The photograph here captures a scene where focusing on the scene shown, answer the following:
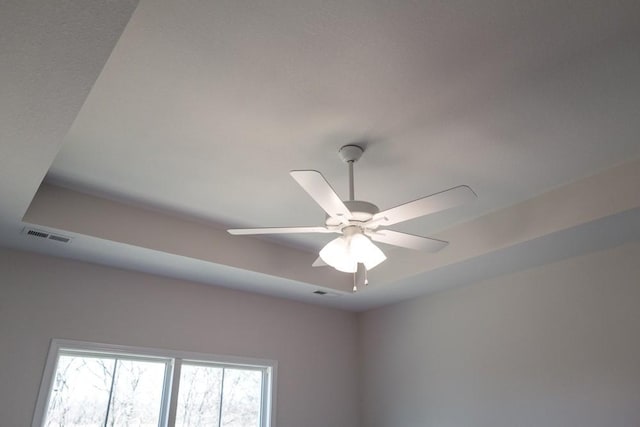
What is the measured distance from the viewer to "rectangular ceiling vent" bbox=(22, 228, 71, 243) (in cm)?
284

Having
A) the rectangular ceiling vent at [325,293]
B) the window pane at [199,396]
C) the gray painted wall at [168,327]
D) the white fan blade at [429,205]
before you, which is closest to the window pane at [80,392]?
the gray painted wall at [168,327]

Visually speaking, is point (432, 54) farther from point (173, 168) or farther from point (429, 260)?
point (429, 260)

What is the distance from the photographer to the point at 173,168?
105 inches

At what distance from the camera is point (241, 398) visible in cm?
381

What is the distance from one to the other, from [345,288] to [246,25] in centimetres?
266

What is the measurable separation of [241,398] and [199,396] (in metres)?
0.36

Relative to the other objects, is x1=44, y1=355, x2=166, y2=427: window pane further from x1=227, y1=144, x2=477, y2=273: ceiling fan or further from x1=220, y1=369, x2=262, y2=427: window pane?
x1=227, y1=144, x2=477, y2=273: ceiling fan

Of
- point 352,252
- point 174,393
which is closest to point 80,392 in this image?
point 174,393

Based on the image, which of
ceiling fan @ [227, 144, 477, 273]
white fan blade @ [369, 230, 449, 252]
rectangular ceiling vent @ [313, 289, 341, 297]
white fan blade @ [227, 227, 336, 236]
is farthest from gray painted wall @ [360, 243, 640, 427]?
white fan blade @ [227, 227, 336, 236]

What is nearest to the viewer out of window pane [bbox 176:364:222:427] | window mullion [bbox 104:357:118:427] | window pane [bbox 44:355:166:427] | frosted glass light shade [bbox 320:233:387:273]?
frosted glass light shade [bbox 320:233:387:273]

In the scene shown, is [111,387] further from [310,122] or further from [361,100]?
[361,100]

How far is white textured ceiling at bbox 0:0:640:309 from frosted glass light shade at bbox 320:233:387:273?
536 mm

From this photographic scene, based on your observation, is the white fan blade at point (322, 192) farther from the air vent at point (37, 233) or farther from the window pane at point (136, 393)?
the window pane at point (136, 393)

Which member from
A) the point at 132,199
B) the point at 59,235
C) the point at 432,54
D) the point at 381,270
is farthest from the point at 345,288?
the point at 432,54
